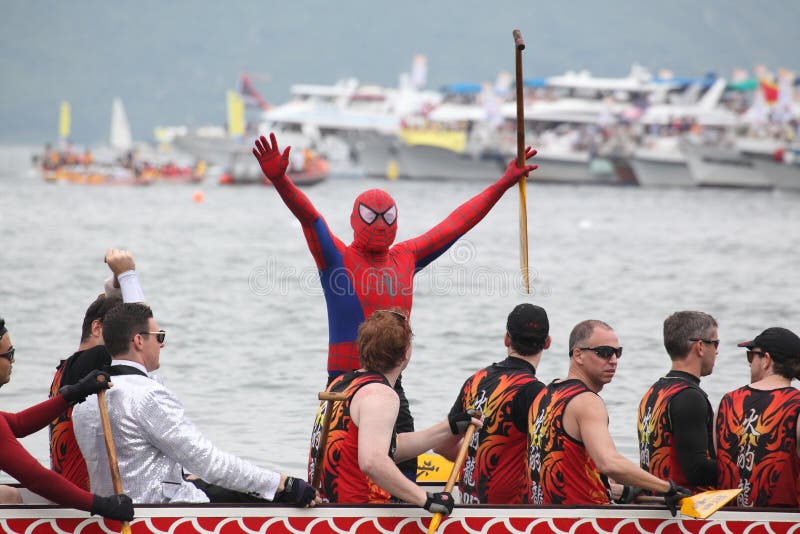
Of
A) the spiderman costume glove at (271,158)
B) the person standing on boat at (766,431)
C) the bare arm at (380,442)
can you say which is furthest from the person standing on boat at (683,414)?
the spiderman costume glove at (271,158)

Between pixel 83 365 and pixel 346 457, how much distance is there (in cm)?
144

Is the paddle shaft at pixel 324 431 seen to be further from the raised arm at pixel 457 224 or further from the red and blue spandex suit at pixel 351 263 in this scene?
the raised arm at pixel 457 224

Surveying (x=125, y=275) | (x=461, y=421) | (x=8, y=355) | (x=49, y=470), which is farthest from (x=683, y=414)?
(x=8, y=355)

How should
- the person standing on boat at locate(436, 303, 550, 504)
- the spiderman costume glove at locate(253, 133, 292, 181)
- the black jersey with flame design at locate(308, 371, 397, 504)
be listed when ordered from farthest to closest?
1. the spiderman costume glove at locate(253, 133, 292, 181)
2. the person standing on boat at locate(436, 303, 550, 504)
3. the black jersey with flame design at locate(308, 371, 397, 504)

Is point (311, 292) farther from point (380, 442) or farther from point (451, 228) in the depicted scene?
point (380, 442)

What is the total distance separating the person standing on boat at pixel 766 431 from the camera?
211 inches

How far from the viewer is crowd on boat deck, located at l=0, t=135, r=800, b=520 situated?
4941 millimetres

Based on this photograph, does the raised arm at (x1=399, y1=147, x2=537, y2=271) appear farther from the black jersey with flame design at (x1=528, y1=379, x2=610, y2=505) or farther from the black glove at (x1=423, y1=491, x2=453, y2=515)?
the black glove at (x1=423, y1=491, x2=453, y2=515)

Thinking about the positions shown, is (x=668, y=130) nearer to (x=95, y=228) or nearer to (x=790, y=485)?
(x=95, y=228)

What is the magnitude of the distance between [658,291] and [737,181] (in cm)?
5058

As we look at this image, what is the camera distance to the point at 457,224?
6527mm

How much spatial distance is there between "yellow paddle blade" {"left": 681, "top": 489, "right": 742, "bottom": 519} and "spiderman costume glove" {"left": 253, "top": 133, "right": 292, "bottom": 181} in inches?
98.4

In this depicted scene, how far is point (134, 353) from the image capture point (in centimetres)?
513

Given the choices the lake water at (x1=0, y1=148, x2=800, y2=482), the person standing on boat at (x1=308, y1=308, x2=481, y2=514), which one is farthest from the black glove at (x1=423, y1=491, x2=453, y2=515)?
the lake water at (x1=0, y1=148, x2=800, y2=482)
